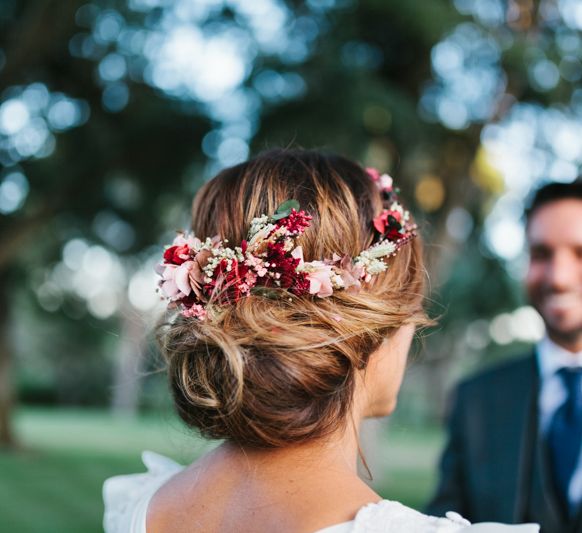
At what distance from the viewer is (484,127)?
10602 millimetres

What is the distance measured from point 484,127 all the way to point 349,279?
9455 mm

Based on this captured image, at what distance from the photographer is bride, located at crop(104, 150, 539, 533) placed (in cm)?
175

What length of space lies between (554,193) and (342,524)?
2325 millimetres

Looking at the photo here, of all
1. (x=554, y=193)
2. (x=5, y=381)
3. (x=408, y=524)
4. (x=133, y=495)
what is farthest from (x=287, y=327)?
(x=5, y=381)

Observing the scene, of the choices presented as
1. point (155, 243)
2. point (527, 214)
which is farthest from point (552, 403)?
point (155, 243)

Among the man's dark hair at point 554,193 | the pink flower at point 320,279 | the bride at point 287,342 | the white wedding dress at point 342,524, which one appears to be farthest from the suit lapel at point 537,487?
the pink flower at point 320,279

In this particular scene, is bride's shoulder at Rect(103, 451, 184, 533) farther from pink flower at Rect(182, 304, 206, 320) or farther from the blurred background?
the blurred background

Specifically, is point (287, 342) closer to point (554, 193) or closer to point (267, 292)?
point (267, 292)

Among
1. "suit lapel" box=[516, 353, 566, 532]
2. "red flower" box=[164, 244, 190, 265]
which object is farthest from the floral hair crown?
"suit lapel" box=[516, 353, 566, 532]

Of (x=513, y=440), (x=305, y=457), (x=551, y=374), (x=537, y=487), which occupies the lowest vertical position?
(x=537, y=487)

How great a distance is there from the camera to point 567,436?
2980 mm

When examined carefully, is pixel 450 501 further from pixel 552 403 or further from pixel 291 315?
pixel 291 315

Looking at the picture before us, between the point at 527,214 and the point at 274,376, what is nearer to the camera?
the point at 274,376

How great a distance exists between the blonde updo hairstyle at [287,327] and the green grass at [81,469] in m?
0.30
